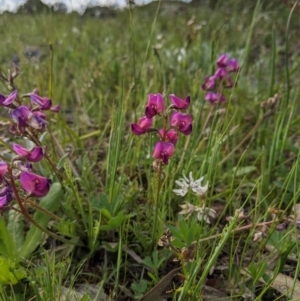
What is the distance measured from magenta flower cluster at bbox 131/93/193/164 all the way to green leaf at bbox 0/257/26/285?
416 mm

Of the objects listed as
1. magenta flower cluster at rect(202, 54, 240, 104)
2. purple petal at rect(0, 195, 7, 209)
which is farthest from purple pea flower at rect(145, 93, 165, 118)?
magenta flower cluster at rect(202, 54, 240, 104)

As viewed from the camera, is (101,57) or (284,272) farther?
(101,57)

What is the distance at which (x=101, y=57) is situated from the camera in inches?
115

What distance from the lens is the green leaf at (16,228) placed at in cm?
129

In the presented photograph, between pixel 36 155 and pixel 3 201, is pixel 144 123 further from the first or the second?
pixel 3 201

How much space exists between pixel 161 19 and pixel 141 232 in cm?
411

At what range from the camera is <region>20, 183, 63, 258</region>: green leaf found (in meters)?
1.23

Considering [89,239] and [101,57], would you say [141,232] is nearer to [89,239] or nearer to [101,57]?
[89,239]

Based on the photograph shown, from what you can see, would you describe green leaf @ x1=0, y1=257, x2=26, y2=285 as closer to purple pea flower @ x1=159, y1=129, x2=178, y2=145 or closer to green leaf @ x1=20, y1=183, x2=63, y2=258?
green leaf @ x1=20, y1=183, x2=63, y2=258

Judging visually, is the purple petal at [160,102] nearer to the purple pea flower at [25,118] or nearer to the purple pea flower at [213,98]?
the purple pea flower at [25,118]

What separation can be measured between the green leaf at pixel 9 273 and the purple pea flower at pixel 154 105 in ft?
1.55

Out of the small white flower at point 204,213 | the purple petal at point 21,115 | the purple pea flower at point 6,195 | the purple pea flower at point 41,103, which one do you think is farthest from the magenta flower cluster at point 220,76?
the purple pea flower at point 6,195

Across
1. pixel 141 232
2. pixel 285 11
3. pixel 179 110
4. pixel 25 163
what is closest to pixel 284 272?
pixel 141 232

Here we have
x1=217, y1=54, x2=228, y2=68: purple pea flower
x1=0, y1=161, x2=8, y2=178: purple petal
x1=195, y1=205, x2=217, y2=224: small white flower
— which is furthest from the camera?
x1=217, y1=54, x2=228, y2=68: purple pea flower
